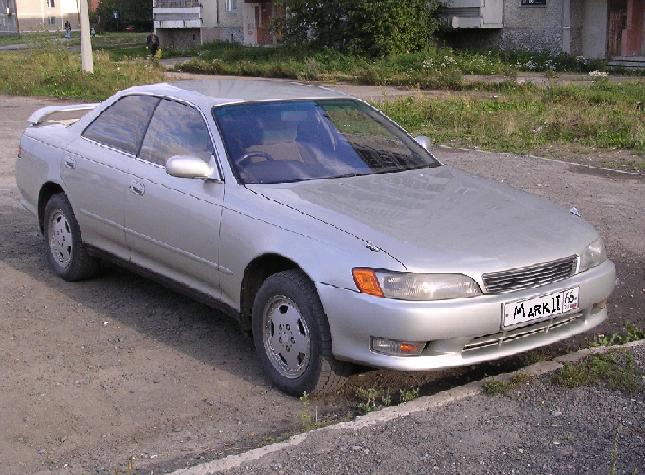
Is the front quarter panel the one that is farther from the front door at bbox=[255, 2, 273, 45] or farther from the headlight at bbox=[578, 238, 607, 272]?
the front door at bbox=[255, 2, 273, 45]

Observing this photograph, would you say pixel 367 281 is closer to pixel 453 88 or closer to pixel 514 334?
pixel 514 334

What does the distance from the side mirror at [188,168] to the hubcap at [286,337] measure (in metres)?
0.93

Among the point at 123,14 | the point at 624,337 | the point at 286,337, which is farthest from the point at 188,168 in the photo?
the point at 123,14

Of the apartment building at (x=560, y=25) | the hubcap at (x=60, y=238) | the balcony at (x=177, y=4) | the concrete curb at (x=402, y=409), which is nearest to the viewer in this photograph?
the concrete curb at (x=402, y=409)

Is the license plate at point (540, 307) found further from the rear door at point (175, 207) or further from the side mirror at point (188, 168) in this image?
the side mirror at point (188, 168)

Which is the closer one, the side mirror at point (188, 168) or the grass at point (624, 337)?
the side mirror at point (188, 168)

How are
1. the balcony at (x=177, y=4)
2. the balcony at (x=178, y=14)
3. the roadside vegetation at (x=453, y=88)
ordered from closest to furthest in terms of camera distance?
1. the roadside vegetation at (x=453, y=88)
2. the balcony at (x=177, y=4)
3. the balcony at (x=178, y=14)

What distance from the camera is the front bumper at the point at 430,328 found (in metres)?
4.32

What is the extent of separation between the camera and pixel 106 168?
6.29m

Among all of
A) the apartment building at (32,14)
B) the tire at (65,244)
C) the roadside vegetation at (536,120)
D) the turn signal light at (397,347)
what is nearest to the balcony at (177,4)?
the roadside vegetation at (536,120)

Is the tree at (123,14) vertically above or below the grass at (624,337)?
above

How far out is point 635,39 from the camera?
3077cm

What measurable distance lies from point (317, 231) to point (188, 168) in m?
1.02

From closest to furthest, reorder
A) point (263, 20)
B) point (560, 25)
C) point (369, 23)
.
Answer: point (560, 25), point (369, 23), point (263, 20)
